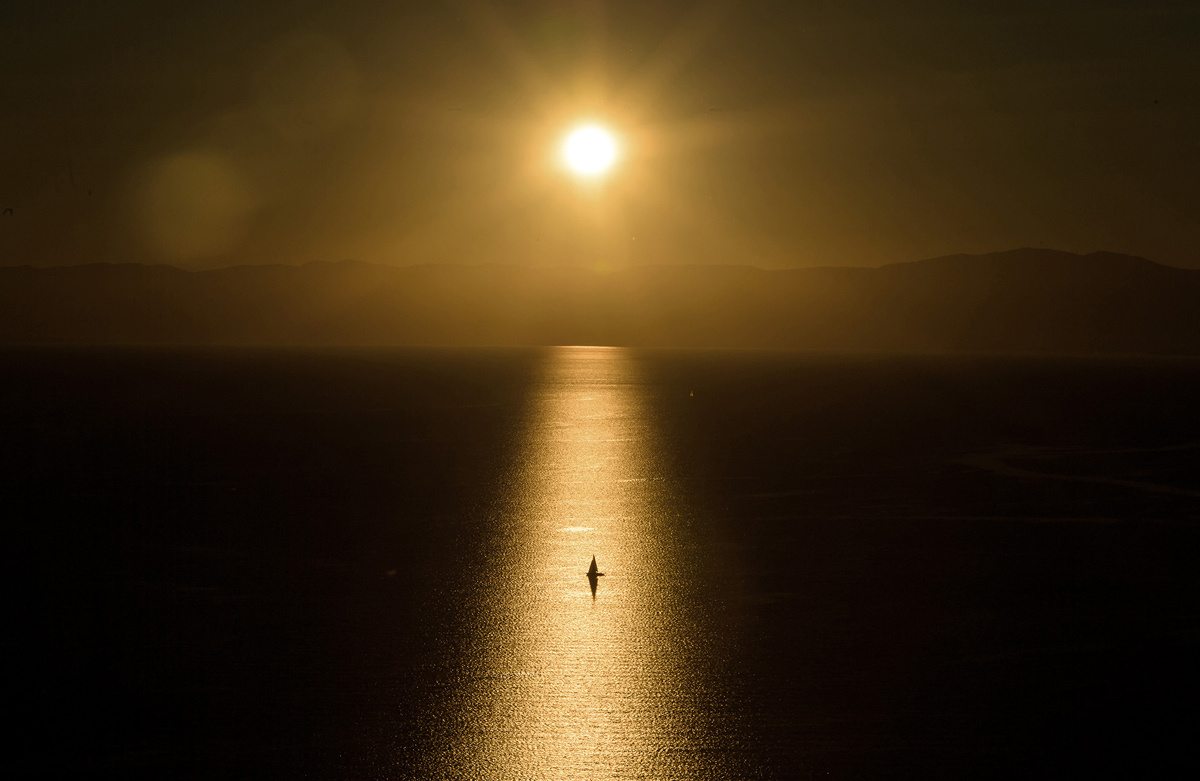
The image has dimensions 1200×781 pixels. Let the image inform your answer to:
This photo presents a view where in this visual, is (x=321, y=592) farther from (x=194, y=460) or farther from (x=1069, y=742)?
(x=194, y=460)

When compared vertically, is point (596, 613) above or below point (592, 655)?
above

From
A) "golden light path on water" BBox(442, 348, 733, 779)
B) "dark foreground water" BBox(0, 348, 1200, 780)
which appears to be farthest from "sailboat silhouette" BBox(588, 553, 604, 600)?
"dark foreground water" BBox(0, 348, 1200, 780)

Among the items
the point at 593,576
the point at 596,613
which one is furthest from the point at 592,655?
the point at 593,576

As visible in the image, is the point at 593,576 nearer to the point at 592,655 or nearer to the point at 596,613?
the point at 596,613

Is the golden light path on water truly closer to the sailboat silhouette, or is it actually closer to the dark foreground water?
the dark foreground water

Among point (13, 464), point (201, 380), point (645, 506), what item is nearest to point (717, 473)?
point (645, 506)
